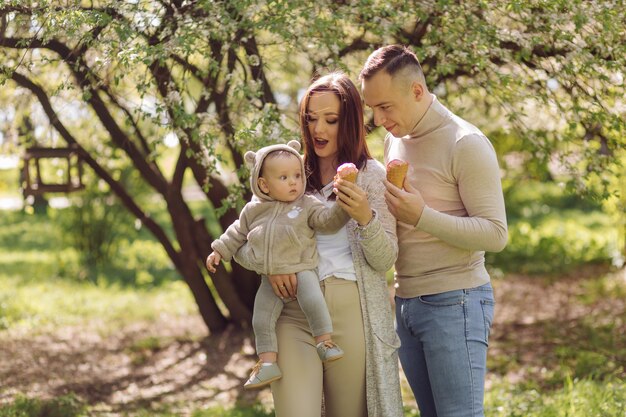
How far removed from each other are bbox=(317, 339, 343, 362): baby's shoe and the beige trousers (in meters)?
0.08

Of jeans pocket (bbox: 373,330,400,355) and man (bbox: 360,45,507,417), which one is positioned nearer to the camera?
man (bbox: 360,45,507,417)

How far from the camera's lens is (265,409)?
506 centimetres

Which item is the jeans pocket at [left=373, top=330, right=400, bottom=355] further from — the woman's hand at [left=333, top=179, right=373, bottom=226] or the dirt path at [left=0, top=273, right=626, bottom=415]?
the dirt path at [left=0, top=273, right=626, bottom=415]

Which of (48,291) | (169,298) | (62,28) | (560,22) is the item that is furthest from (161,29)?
(48,291)

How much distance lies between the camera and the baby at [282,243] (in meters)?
2.72

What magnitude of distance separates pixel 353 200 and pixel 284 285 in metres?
0.41

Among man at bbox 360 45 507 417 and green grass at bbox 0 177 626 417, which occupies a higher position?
man at bbox 360 45 507 417

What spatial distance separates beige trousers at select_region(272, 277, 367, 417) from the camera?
275 cm

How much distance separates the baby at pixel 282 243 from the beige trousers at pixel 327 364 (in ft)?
0.16

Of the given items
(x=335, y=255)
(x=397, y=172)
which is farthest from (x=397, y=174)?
(x=335, y=255)

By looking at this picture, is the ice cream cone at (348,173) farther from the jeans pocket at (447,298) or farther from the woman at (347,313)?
the jeans pocket at (447,298)

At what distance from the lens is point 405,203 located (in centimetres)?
265

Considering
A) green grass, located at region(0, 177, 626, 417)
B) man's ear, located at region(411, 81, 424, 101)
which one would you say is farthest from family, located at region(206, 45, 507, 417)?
green grass, located at region(0, 177, 626, 417)

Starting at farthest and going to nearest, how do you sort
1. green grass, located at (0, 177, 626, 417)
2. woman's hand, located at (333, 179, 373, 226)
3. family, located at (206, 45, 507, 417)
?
1. green grass, located at (0, 177, 626, 417)
2. family, located at (206, 45, 507, 417)
3. woman's hand, located at (333, 179, 373, 226)
